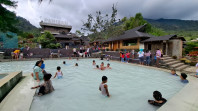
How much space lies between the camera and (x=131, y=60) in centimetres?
1163

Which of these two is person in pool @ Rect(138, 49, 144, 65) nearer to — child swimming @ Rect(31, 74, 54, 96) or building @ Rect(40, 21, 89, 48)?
child swimming @ Rect(31, 74, 54, 96)

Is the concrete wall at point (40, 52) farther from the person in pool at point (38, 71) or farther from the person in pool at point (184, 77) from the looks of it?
the person in pool at point (184, 77)

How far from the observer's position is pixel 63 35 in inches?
1171

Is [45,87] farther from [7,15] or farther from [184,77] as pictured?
[184,77]

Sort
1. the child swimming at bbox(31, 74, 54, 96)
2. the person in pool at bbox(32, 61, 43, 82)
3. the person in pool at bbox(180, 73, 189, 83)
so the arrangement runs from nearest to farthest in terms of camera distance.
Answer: the child swimming at bbox(31, 74, 54, 96) → the person in pool at bbox(32, 61, 43, 82) → the person in pool at bbox(180, 73, 189, 83)

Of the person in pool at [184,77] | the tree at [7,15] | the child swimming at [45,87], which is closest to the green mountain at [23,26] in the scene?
the tree at [7,15]

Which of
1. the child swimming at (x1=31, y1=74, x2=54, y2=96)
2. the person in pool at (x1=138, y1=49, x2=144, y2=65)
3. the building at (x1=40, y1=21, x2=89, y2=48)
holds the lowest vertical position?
the child swimming at (x1=31, y1=74, x2=54, y2=96)

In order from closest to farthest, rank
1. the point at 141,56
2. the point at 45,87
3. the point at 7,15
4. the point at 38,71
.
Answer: the point at 7,15
the point at 45,87
the point at 38,71
the point at 141,56

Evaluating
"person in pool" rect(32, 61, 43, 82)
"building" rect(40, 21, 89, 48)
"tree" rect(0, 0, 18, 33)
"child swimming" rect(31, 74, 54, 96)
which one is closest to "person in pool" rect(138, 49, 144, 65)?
"child swimming" rect(31, 74, 54, 96)

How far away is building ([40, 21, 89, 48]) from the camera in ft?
97.5

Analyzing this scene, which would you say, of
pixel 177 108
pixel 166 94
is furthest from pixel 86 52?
pixel 177 108

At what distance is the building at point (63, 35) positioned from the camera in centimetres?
2972

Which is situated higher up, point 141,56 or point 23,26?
point 23,26

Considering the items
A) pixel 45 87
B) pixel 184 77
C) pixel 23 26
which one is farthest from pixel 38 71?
pixel 23 26
